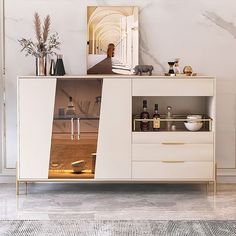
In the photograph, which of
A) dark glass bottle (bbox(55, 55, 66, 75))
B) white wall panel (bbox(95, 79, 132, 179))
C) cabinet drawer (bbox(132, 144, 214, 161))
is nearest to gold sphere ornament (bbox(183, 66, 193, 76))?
white wall panel (bbox(95, 79, 132, 179))

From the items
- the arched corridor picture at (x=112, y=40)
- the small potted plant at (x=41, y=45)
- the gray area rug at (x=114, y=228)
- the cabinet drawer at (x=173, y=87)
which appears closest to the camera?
the gray area rug at (x=114, y=228)

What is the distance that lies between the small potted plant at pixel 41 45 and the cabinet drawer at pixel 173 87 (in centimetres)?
85

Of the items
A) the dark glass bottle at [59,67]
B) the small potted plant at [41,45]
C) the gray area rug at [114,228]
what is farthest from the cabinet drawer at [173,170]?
the small potted plant at [41,45]

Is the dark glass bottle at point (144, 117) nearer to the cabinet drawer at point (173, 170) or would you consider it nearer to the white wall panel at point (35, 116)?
the cabinet drawer at point (173, 170)

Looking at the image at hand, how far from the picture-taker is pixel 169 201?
4.75 m

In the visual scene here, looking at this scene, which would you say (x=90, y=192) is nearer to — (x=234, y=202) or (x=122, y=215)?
(x=122, y=215)

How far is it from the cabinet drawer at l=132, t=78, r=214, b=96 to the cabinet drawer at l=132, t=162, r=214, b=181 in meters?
0.62

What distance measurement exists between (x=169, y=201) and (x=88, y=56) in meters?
1.58

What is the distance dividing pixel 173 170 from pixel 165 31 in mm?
1350

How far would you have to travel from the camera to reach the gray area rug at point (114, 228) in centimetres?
376

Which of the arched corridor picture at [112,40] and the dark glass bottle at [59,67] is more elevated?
the arched corridor picture at [112,40]

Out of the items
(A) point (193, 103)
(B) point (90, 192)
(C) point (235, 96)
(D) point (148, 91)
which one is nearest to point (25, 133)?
(B) point (90, 192)

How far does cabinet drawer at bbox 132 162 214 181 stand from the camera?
4969 millimetres

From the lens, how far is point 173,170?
4969 millimetres
